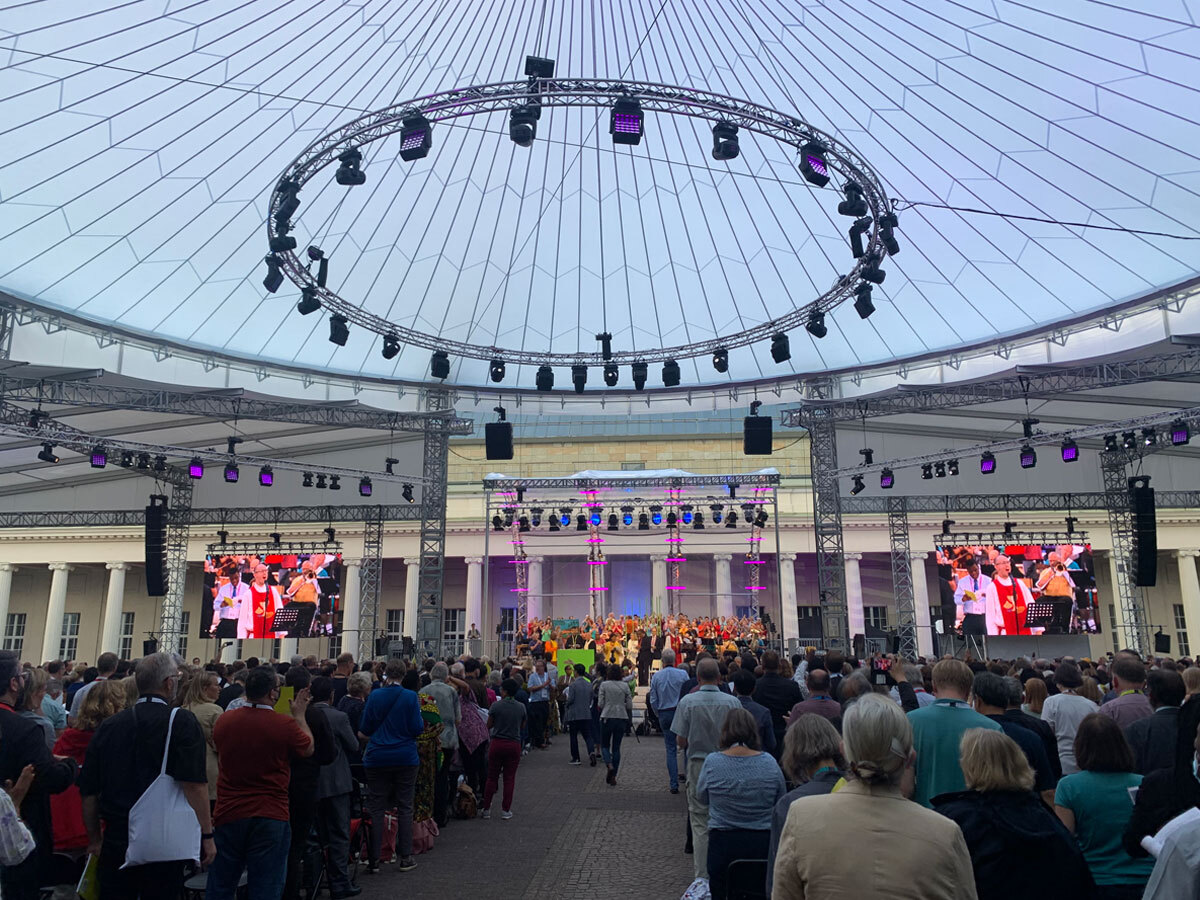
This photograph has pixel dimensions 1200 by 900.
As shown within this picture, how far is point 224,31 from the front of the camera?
1761 centimetres

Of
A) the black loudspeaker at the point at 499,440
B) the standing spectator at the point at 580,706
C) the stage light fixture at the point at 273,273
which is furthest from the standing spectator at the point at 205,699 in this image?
the black loudspeaker at the point at 499,440

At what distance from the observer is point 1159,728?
18.7 ft

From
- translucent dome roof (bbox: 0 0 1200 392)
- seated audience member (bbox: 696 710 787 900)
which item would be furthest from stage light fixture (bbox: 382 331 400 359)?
seated audience member (bbox: 696 710 787 900)

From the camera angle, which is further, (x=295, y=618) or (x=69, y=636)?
(x=69, y=636)

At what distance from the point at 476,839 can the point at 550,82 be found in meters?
11.6

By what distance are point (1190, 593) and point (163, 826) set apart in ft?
144

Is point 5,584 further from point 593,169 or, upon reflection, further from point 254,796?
point 254,796

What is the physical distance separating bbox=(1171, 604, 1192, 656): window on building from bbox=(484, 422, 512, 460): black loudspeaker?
32586 millimetres

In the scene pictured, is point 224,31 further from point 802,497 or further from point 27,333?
point 802,497

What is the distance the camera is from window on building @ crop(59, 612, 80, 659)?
146 ft

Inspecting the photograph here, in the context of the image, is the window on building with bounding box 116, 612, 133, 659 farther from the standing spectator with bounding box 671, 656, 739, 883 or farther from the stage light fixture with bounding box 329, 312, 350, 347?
the standing spectator with bounding box 671, 656, 739, 883

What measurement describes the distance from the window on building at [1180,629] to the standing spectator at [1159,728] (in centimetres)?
4020

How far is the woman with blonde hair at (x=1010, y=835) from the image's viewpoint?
354 centimetres

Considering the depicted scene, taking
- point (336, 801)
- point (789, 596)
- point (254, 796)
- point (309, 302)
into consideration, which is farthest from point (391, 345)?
point (789, 596)
